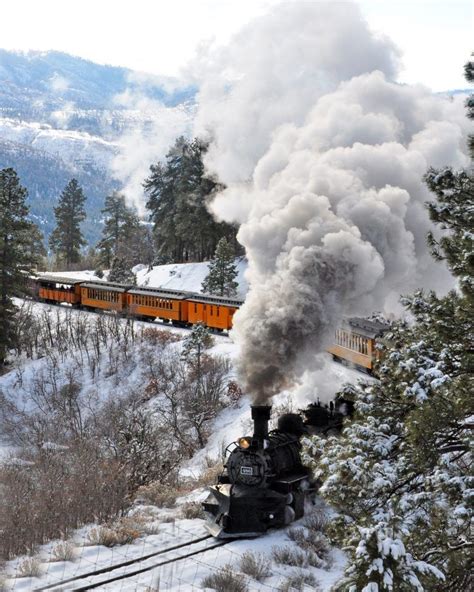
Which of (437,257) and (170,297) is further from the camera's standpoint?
(170,297)

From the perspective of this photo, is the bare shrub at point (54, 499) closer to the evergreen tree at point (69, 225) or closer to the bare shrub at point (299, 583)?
the bare shrub at point (299, 583)

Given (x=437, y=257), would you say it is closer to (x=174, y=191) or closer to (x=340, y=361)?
(x=340, y=361)

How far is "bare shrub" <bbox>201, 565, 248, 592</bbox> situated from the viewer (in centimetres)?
885

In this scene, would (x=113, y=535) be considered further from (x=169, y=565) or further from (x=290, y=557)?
(x=290, y=557)

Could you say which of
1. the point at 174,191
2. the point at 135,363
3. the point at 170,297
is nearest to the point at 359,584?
the point at 135,363

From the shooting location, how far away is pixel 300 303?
1212 centimetres

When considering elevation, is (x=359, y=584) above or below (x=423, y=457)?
below

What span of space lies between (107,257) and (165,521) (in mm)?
52943

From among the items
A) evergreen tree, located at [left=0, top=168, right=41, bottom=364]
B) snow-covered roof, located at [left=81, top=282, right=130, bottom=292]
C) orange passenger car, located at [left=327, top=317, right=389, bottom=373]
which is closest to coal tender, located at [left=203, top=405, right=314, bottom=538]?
orange passenger car, located at [left=327, top=317, right=389, bottom=373]

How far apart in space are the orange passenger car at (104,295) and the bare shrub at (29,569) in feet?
93.0

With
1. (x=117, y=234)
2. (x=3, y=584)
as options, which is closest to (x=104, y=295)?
(x=117, y=234)

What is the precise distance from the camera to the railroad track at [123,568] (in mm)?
8828

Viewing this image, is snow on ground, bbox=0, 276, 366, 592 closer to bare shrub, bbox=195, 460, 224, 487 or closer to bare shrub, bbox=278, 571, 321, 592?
bare shrub, bbox=278, 571, 321, 592

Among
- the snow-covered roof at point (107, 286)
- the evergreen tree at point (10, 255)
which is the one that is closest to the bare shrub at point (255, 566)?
the evergreen tree at point (10, 255)
